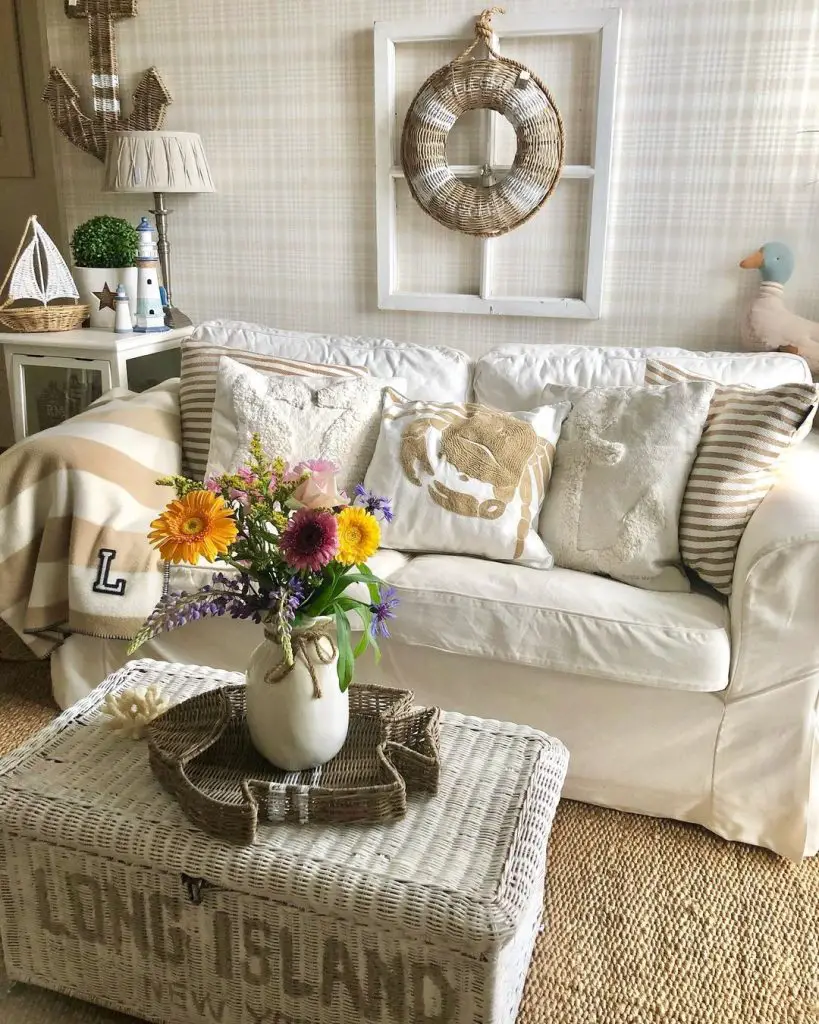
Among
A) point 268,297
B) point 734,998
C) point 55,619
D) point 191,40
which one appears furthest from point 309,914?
point 191,40

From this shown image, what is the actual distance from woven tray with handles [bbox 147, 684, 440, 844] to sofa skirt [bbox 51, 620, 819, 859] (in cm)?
46

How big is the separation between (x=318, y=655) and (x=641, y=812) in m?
0.95

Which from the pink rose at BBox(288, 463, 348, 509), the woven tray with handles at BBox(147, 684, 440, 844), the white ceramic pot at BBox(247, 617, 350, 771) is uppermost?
the pink rose at BBox(288, 463, 348, 509)

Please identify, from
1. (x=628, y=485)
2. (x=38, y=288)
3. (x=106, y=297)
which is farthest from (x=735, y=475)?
(x=38, y=288)

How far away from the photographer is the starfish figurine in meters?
2.73

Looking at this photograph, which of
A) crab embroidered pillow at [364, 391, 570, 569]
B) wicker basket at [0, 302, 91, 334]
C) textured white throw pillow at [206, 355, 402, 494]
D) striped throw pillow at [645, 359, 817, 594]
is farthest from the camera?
wicker basket at [0, 302, 91, 334]

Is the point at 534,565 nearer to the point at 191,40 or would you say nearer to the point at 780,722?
the point at 780,722

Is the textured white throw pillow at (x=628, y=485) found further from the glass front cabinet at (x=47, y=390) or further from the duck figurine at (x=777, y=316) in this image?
the glass front cabinet at (x=47, y=390)

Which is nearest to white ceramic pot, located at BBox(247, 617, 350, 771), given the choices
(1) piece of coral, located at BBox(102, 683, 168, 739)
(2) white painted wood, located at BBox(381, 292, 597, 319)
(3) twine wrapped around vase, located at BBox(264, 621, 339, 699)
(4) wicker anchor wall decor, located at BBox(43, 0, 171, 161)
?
(3) twine wrapped around vase, located at BBox(264, 621, 339, 699)

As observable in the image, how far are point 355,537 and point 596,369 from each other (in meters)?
1.25

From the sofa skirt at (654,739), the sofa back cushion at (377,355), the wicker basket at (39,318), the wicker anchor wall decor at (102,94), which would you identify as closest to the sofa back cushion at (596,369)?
the sofa back cushion at (377,355)

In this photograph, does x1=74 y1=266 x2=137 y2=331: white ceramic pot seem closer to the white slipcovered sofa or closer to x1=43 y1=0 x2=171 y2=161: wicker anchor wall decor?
x1=43 y1=0 x2=171 y2=161: wicker anchor wall decor

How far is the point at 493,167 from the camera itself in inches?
96.7

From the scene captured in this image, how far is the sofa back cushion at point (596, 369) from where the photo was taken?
7.02 feet
